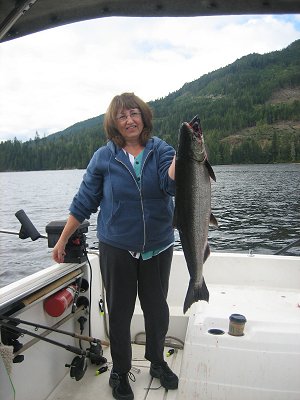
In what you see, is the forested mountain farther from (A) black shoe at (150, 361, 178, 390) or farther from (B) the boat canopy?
(A) black shoe at (150, 361, 178, 390)

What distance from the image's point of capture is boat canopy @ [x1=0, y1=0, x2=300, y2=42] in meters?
1.84

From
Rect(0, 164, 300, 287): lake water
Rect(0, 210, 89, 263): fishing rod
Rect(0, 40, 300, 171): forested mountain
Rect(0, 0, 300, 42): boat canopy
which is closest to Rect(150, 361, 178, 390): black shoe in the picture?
Rect(0, 210, 89, 263): fishing rod

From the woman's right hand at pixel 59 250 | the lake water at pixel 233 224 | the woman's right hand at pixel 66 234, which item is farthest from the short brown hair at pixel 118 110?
the lake water at pixel 233 224

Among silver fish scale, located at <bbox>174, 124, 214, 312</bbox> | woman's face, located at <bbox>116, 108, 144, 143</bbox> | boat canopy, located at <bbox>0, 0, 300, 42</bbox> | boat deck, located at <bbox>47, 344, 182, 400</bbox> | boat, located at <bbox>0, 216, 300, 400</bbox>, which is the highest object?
boat canopy, located at <bbox>0, 0, 300, 42</bbox>

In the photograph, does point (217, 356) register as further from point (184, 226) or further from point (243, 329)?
point (184, 226)

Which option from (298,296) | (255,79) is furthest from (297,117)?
(298,296)

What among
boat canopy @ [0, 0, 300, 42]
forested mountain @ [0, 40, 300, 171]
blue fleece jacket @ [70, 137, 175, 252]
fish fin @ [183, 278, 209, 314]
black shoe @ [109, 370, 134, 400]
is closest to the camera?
boat canopy @ [0, 0, 300, 42]

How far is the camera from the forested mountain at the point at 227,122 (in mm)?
7467

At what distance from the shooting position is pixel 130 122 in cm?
281

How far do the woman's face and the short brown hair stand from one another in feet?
0.09

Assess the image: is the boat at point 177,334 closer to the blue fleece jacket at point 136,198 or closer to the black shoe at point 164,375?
the black shoe at point 164,375

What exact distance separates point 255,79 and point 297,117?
383 inches

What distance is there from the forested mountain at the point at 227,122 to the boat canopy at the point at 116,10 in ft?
3.69

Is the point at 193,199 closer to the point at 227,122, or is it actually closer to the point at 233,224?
the point at 227,122
